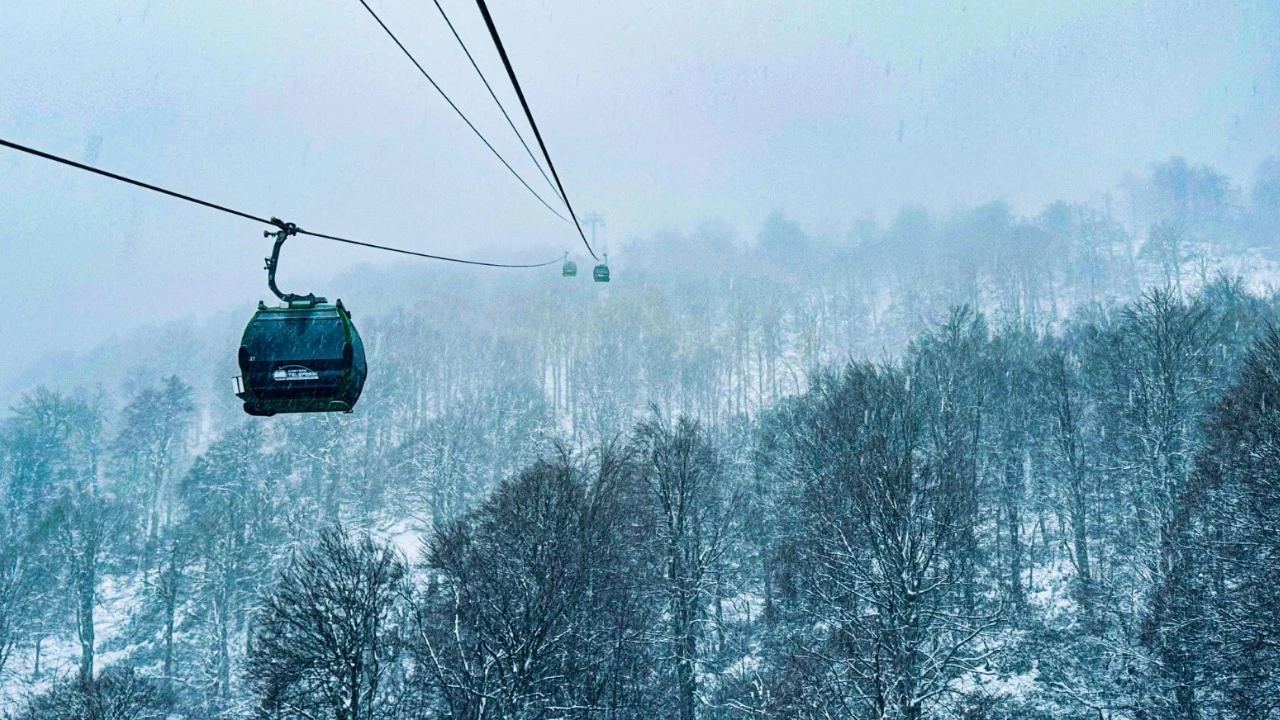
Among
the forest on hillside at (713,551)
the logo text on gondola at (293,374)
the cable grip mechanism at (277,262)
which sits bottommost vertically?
the forest on hillside at (713,551)

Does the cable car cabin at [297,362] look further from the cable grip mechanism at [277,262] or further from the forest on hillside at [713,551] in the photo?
the forest on hillside at [713,551]

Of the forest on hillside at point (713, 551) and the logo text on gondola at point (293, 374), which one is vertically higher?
the logo text on gondola at point (293, 374)

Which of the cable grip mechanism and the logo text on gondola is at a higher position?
the cable grip mechanism

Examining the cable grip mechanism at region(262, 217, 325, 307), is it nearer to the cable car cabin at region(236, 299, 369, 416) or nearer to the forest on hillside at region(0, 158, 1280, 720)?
the cable car cabin at region(236, 299, 369, 416)

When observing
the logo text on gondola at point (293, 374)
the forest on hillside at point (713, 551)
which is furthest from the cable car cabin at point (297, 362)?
the forest on hillside at point (713, 551)

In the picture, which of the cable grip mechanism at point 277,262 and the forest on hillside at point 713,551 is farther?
the forest on hillside at point 713,551

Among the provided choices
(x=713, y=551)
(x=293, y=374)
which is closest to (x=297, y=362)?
(x=293, y=374)

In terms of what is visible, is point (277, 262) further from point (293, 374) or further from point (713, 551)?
point (713, 551)

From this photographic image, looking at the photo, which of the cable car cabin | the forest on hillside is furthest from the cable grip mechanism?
the forest on hillside
